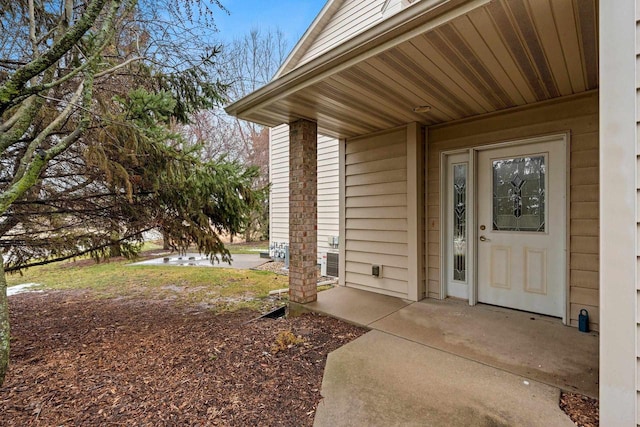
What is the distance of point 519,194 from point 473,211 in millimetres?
507

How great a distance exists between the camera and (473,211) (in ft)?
12.0

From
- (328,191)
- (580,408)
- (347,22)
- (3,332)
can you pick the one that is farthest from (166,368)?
(347,22)

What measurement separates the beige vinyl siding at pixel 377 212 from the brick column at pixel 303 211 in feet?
3.33

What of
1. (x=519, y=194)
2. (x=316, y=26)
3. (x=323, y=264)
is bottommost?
(x=323, y=264)

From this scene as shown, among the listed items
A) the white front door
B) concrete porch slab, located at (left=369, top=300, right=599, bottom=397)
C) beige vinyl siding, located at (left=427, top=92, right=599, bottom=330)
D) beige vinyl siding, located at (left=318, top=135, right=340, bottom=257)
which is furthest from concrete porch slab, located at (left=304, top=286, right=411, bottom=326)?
beige vinyl siding, located at (left=318, top=135, right=340, bottom=257)

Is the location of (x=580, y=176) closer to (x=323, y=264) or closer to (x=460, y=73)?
(x=460, y=73)

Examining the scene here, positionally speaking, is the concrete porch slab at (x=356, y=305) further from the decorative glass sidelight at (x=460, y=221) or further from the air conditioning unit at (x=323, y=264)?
the air conditioning unit at (x=323, y=264)

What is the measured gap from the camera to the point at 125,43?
164 inches

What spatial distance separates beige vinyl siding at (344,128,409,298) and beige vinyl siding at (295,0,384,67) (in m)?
2.68

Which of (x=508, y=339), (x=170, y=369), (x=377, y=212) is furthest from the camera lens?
(x=377, y=212)

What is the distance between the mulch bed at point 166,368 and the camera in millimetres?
1878

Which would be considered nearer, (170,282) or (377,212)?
(377,212)

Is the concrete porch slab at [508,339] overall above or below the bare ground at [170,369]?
above

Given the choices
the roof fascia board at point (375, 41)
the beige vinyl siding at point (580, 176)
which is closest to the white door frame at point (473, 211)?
the beige vinyl siding at point (580, 176)
